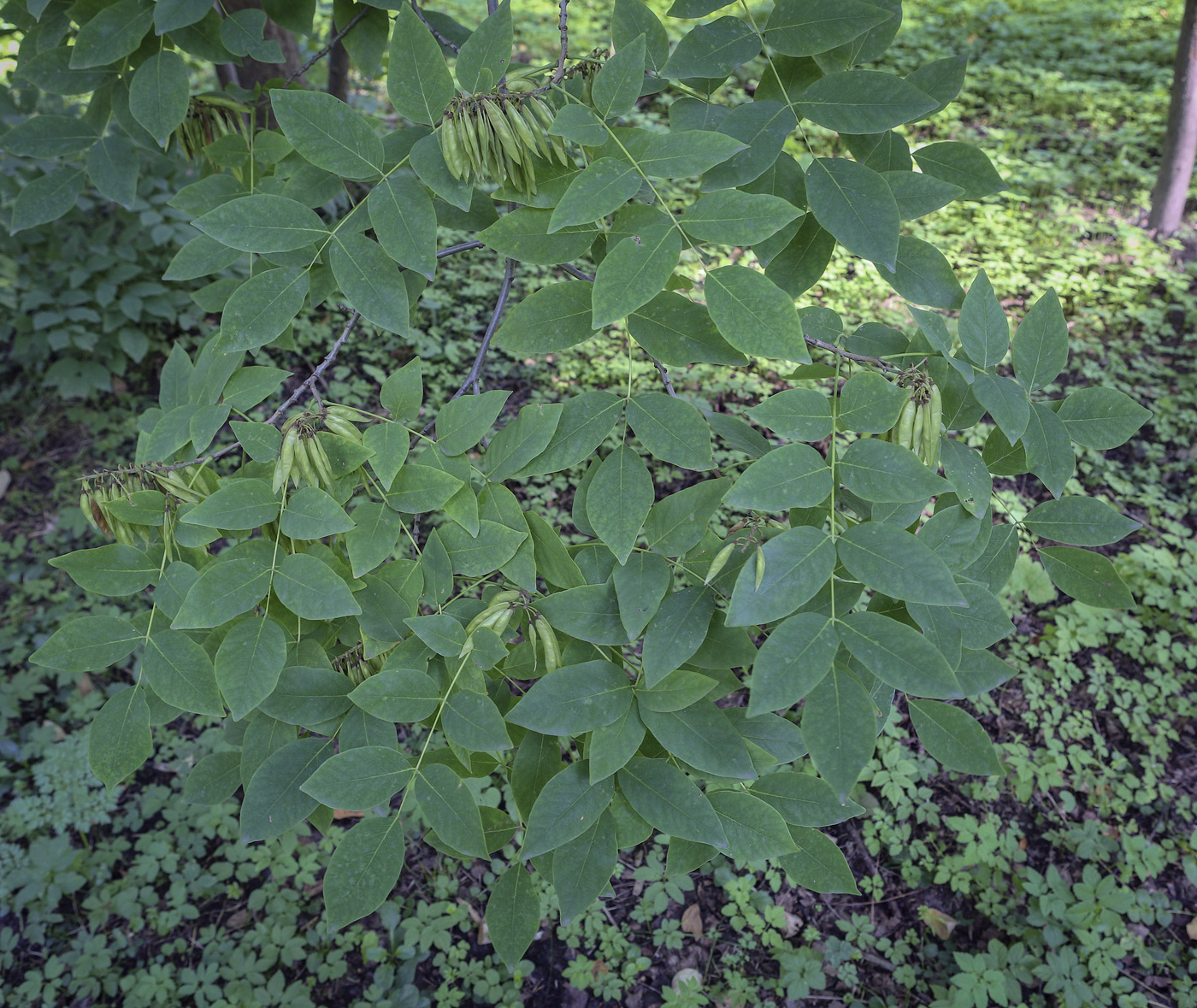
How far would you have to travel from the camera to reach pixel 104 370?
4.56 m

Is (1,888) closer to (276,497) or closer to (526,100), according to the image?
(276,497)

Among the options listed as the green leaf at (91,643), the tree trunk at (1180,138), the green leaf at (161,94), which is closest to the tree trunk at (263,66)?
the green leaf at (161,94)

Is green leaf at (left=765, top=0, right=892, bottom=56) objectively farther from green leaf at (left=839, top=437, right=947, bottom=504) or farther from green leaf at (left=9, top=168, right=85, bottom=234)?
green leaf at (left=9, top=168, right=85, bottom=234)

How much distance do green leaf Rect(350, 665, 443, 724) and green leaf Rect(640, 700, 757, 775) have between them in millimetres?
311

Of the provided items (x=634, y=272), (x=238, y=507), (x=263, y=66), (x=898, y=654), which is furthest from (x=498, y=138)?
(x=263, y=66)

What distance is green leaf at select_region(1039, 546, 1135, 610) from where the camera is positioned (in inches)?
47.6

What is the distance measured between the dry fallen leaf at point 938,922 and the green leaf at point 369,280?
2844 millimetres

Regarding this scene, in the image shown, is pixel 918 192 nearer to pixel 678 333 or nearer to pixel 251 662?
pixel 678 333

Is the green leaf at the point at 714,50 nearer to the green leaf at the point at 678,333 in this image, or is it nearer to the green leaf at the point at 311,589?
the green leaf at the point at 678,333

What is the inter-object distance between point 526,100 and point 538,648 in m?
0.77

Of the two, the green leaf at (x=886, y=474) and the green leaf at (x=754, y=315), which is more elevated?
the green leaf at (x=754, y=315)

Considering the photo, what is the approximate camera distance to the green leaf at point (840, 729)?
34.3 inches

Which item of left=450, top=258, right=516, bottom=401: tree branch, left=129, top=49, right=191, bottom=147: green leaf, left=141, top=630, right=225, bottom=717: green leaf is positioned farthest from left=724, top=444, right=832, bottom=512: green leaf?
left=129, top=49, right=191, bottom=147: green leaf

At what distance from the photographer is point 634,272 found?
3.25 feet
